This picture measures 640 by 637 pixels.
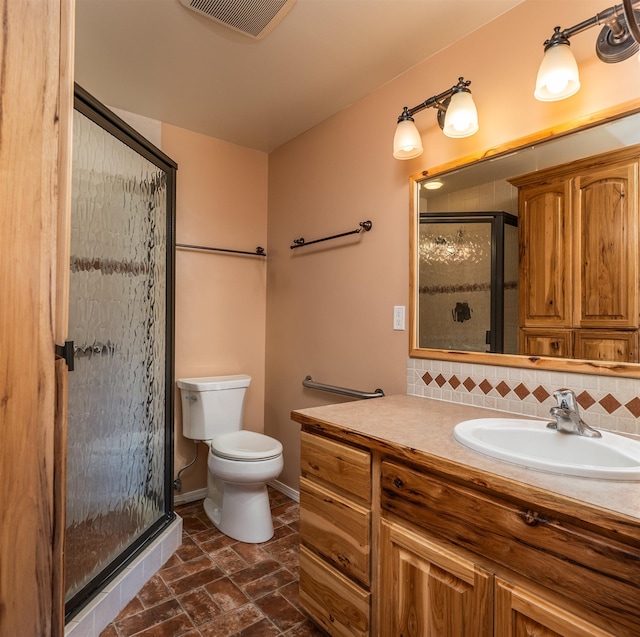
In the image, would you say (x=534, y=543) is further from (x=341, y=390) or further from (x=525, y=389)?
(x=341, y=390)

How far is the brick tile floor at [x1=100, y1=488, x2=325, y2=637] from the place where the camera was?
151 centimetres

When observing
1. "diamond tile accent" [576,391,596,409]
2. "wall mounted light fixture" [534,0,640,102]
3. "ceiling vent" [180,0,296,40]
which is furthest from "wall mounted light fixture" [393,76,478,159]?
"diamond tile accent" [576,391,596,409]

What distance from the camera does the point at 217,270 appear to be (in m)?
2.71

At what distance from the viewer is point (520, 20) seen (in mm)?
1475

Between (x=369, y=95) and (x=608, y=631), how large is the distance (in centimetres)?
222

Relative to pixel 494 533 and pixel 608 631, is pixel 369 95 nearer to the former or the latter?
pixel 494 533

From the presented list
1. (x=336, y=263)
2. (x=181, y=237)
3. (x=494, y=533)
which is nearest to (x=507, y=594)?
(x=494, y=533)

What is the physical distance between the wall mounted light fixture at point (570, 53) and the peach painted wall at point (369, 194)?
0.24 feet

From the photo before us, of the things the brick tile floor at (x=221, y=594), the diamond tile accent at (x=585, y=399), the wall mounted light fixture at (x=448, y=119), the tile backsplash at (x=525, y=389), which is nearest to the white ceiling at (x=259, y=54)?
the wall mounted light fixture at (x=448, y=119)

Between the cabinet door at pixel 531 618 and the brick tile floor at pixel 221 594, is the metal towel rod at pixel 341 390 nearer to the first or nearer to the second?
the brick tile floor at pixel 221 594

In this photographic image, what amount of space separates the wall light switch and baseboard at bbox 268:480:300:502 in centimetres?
133

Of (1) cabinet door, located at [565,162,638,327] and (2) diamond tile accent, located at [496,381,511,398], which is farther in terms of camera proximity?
(2) diamond tile accent, located at [496,381,511,398]

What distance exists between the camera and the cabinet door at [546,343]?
134cm

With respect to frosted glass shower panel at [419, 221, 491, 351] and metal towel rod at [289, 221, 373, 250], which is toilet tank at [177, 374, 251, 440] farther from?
frosted glass shower panel at [419, 221, 491, 351]
